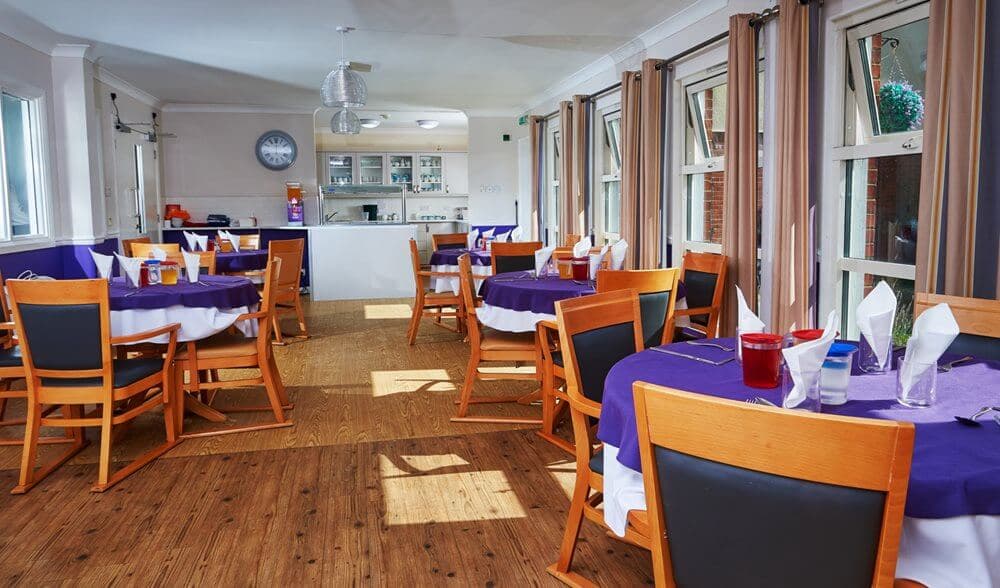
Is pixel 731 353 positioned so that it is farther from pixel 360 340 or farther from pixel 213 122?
pixel 213 122

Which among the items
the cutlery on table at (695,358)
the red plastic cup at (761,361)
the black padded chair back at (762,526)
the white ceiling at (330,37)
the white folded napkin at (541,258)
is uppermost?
the white ceiling at (330,37)

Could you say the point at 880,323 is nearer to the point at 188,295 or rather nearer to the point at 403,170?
the point at 188,295

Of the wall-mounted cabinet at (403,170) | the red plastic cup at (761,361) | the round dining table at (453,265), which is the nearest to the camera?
the red plastic cup at (761,361)

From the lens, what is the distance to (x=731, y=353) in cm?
230

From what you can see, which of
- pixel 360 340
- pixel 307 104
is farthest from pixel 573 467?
pixel 307 104

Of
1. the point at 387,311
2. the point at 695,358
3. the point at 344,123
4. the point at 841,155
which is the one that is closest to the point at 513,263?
the point at 344,123

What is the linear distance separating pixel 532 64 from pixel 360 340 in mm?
3314

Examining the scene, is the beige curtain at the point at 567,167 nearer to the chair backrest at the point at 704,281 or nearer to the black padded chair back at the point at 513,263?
the black padded chair back at the point at 513,263

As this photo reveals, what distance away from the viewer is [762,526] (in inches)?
48.4

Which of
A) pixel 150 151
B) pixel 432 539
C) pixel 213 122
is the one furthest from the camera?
pixel 213 122

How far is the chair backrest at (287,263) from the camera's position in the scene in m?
6.42

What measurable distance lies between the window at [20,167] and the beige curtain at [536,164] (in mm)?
5675

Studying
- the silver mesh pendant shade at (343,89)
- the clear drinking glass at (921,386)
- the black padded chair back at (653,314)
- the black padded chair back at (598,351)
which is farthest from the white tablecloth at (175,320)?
the clear drinking glass at (921,386)

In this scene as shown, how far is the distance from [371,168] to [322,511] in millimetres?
11726
